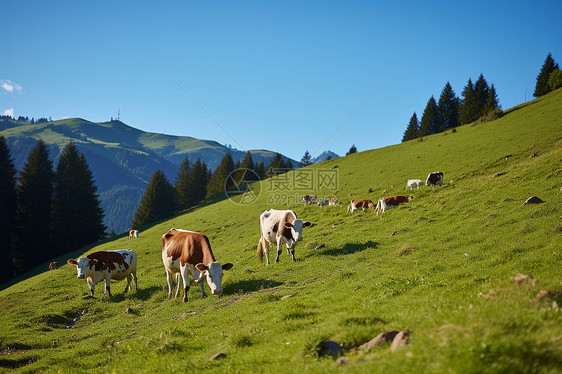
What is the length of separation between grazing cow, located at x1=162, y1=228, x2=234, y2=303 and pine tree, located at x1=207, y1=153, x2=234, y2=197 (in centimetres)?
7256

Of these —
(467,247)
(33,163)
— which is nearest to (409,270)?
(467,247)

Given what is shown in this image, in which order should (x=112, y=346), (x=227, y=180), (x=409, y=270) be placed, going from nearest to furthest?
(x=112, y=346) < (x=409, y=270) < (x=227, y=180)

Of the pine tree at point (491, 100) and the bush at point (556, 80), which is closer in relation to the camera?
the bush at point (556, 80)

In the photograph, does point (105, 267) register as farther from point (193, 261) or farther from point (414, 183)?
point (414, 183)

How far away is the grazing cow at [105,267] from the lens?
19.1 m

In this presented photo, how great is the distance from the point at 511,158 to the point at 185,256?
32.3 metres

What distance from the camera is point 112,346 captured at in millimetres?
9727

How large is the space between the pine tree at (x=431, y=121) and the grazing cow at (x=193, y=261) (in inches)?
3471

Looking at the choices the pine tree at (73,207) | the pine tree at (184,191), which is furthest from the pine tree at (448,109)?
the pine tree at (73,207)

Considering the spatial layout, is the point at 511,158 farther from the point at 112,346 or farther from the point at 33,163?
the point at 33,163

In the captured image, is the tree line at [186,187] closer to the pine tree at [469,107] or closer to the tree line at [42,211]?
the tree line at [42,211]

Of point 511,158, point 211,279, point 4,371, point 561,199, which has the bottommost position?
point 4,371

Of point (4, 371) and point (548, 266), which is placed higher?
point (548, 266)

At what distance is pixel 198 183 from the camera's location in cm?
9288
